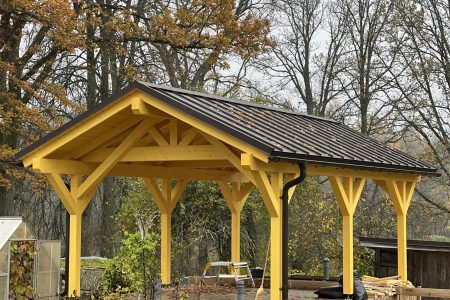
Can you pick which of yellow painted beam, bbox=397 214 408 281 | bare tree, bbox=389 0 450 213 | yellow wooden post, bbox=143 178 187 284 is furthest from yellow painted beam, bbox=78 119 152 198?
bare tree, bbox=389 0 450 213

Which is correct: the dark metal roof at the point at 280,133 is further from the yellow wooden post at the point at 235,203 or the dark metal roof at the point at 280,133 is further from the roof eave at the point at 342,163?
the yellow wooden post at the point at 235,203

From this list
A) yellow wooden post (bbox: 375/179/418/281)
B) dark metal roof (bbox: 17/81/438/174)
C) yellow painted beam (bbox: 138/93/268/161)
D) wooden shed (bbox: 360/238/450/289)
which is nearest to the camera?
yellow painted beam (bbox: 138/93/268/161)

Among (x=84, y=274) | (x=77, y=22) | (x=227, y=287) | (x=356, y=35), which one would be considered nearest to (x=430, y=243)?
(x=227, y=287)

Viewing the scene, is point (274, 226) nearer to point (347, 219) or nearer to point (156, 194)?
point (347, 219)

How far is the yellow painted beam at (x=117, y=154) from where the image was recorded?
10.4 metres

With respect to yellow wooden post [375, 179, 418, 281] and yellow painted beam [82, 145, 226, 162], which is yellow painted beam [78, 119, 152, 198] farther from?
yellow wooden post [375, 179, 418, 281]

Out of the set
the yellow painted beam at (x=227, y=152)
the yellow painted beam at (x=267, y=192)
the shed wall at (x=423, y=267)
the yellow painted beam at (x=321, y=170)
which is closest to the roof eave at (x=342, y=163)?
the yellow painted beam at (x=321, y=170)

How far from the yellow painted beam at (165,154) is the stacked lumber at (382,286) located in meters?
4.21

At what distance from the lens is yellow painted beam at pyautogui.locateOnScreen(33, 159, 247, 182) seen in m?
10.7

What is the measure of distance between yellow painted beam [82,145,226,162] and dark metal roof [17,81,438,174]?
581 mm

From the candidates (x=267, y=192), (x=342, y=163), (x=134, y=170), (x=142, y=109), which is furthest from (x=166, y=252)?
(x=267, y=192)

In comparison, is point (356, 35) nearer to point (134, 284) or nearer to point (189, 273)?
point (189, 273)

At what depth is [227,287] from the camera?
46.1 ft

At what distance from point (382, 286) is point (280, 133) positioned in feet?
14.1
